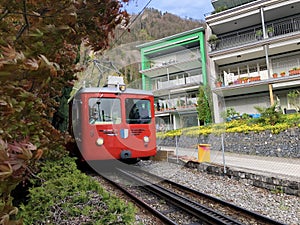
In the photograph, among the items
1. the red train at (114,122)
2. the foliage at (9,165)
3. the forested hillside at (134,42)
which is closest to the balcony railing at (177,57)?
the forested hillside at (134,42)

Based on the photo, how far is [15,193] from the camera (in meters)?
3.63

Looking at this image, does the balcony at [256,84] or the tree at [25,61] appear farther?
the balcony at [256,84]

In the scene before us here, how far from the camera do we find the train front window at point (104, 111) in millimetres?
5652

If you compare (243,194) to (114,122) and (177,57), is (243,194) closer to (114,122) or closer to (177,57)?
(114,122)

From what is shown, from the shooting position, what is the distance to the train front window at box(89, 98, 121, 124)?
565 centimetres

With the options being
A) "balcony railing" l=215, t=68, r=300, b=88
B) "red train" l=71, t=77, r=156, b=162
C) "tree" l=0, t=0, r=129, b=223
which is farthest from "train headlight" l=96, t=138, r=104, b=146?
"balcony railing" l=215, t=68, r=300, b=88

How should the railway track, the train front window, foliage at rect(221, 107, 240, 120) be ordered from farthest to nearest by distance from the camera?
foliage at rect(221, 107, 240, 120) → the train front window → the railway track

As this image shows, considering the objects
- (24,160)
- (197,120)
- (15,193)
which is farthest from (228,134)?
(24,160)

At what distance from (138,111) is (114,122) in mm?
850

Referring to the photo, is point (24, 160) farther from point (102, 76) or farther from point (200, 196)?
point (102, 76)

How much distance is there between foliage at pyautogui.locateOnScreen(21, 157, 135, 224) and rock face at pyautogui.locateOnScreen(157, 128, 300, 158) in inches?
210

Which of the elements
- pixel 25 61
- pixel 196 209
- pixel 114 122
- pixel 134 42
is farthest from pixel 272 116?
pixel 25 61

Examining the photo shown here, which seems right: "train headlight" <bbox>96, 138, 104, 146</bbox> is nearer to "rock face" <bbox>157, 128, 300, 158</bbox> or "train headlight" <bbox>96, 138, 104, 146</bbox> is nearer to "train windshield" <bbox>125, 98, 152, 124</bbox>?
"train windshield" <bbox>125, 98, 152, 124</bbox>

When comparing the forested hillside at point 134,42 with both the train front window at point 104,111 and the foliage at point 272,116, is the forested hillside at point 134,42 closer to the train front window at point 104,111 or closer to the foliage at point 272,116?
the train front window at point 104,111
